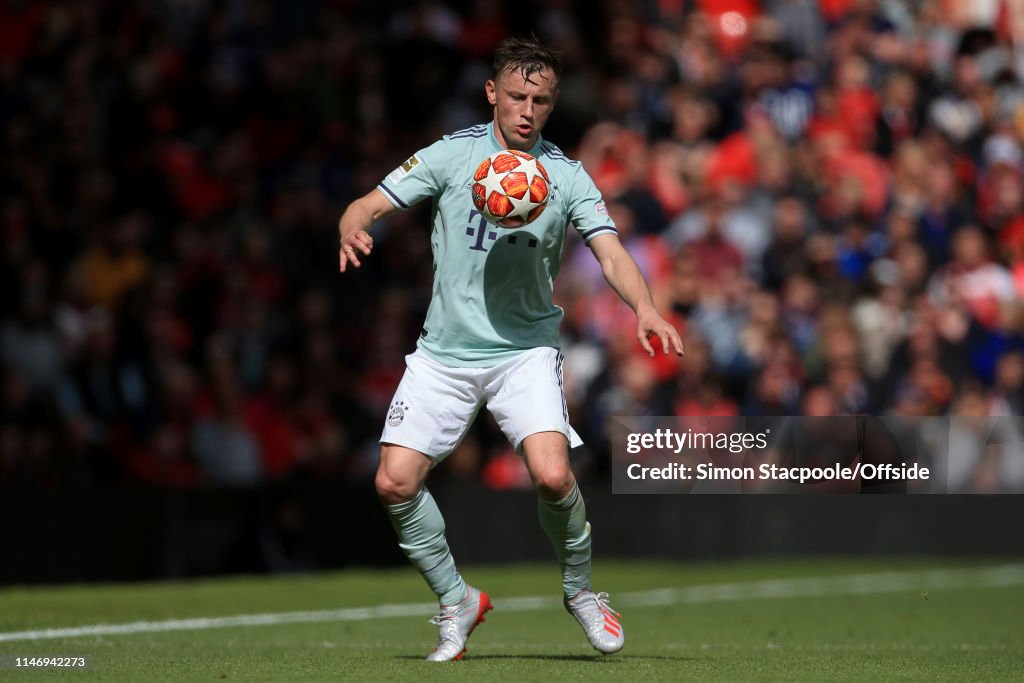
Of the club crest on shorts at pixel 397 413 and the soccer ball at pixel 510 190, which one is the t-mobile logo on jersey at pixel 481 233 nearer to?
the soccer ball at pixel 510 190

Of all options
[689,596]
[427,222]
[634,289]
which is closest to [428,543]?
[634,289]

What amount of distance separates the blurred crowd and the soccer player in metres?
6.59

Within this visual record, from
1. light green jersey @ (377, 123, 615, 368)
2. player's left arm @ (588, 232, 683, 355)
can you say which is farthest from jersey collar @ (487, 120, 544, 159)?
player's left arm @ (588, 232, 683, 355)

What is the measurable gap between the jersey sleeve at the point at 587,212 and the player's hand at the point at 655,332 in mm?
612

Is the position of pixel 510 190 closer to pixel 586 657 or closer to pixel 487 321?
pixel 487 321

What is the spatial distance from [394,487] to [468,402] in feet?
1.64

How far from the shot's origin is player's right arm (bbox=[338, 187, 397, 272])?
23.2 feet

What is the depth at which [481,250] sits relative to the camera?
763cm

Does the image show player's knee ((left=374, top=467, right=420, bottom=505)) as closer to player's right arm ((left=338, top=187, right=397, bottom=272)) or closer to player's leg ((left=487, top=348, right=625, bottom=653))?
player's leg ((left=487, top=348, right=625, bottom=653))

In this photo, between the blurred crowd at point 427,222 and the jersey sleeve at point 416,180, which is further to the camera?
Answer: the blurred crowd at point 427,222

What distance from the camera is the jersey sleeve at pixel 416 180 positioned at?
764 centimetres

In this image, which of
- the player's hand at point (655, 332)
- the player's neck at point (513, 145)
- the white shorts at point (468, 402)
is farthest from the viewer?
the player's neck at point (513, 145)

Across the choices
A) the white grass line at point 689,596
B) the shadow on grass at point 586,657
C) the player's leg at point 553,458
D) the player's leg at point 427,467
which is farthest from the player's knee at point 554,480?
the white grass line at point 689,596

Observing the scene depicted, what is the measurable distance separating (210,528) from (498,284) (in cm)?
715
